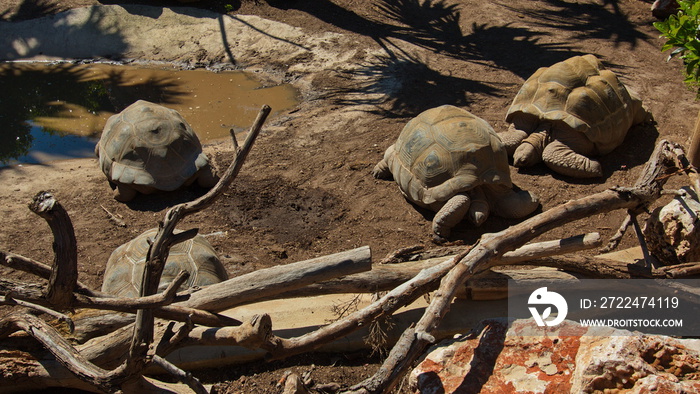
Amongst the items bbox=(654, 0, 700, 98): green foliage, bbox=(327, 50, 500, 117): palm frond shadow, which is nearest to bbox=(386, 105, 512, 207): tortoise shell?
bbox=(654, 0, 700, 98): green foliage

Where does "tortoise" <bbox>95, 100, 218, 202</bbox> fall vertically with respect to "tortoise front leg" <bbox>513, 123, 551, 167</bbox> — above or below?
below

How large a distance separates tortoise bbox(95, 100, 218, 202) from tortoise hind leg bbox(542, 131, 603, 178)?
3850mm

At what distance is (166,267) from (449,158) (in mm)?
2918

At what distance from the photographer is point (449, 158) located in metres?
5.86

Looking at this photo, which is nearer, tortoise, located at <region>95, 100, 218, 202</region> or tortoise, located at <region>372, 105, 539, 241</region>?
tortoise, located at <region>372, 105, 539, 241</region>

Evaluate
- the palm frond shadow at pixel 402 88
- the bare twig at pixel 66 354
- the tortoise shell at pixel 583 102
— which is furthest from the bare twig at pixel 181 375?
the palm frond shadow at pixel 402 88

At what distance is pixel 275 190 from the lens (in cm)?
679

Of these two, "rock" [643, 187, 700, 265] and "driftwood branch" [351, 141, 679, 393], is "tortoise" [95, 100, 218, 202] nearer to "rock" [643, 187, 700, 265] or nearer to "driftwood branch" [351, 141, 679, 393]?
"driftwood branch" [351, 141, 679, 393]

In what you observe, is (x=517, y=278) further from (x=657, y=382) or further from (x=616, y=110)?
(x=616, y=110)

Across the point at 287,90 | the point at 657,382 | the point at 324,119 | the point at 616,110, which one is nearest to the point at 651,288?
the point at 657,382

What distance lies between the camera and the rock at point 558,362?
266cm

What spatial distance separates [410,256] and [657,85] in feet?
19.0

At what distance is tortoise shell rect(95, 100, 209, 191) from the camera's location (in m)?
6.64

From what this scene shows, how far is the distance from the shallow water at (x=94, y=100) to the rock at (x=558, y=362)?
589 cm
